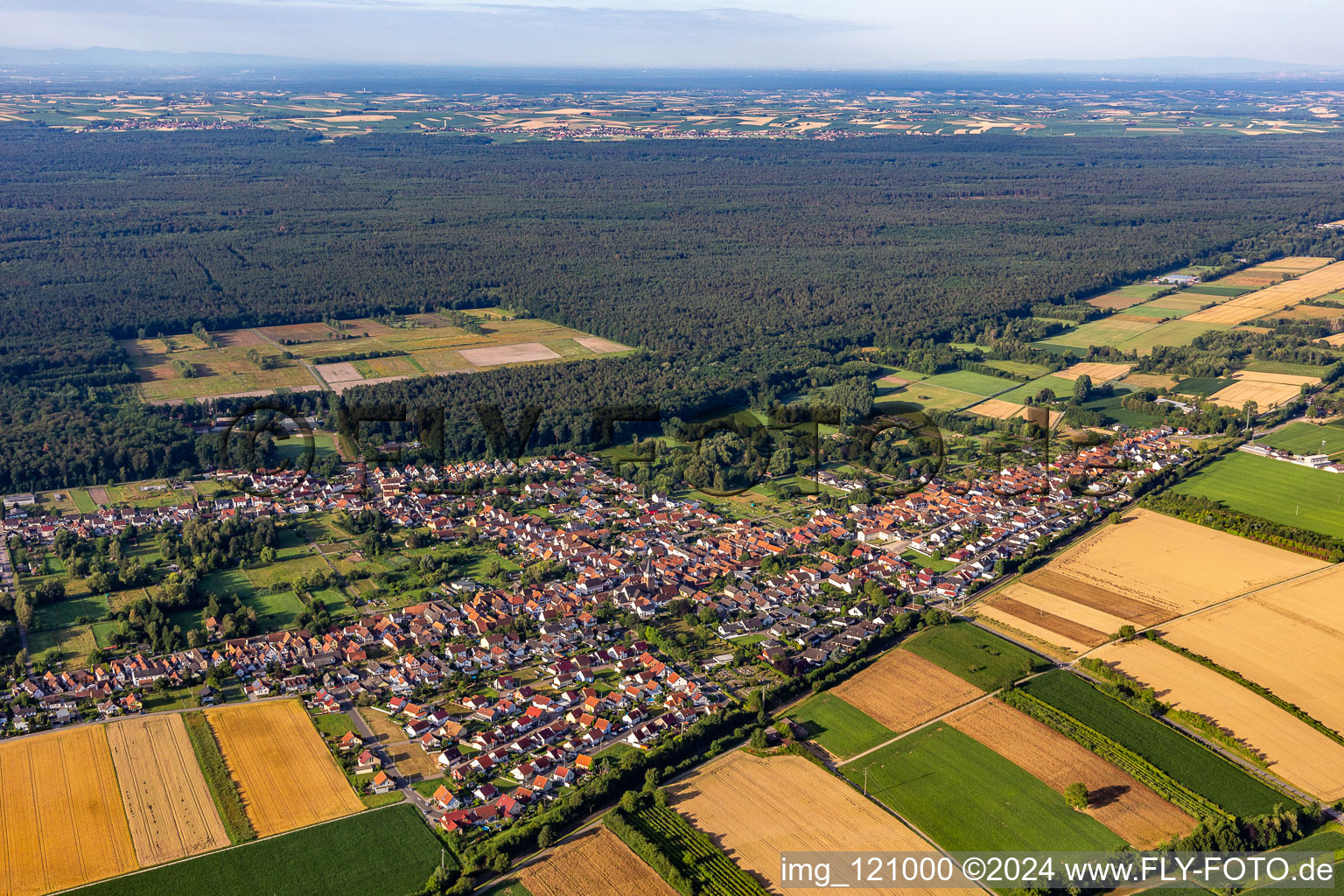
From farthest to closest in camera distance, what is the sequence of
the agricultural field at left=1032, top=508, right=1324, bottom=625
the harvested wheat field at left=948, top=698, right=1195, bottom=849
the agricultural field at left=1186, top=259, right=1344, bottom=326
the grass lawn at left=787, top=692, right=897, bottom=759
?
the agricultural field at left=1186, top=259, right=1344, bottom=326 < the agricultural field at left=1032, top=508, right=1324, bottom=625 < the grass lawn at left=787, top=692, right=897, bottom=759 < the harvested wheat field at left=948, top=698, right=1195, bottom=849

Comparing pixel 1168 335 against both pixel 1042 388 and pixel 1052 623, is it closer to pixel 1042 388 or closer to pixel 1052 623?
pixel 1042 388

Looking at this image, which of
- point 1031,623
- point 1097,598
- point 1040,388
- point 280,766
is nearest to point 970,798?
point 1031,623

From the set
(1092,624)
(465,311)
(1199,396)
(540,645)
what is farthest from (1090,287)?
(540,645)

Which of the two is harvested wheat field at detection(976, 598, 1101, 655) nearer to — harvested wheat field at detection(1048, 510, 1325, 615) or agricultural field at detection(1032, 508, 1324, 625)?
agricultural field at detection(1032, 508, 1324, 625)

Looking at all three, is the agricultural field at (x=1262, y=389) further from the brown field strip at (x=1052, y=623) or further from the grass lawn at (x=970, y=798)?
the grass lawn at (x=970, y=798)

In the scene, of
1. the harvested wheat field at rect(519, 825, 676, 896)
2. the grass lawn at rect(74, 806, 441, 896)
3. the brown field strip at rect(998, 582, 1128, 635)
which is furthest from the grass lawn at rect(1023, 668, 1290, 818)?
the grass lawn at rect(74, 806, 441, 896)

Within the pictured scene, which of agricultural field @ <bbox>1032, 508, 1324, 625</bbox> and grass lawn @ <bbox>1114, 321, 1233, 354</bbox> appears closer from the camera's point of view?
agricultural field @ <bbox>1032, 508, 1324, 625</bbox>
